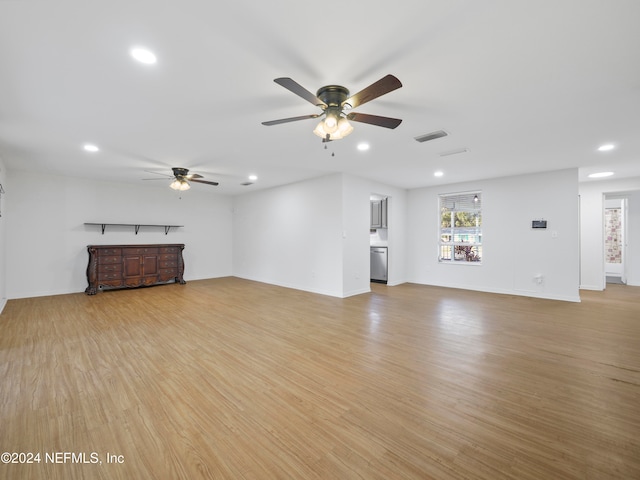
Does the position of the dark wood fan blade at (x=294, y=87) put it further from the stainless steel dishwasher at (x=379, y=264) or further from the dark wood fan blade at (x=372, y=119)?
the stainless steel dishwasher at (x=379, y=264)

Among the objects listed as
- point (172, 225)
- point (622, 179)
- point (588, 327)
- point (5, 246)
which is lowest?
point (588, 327)

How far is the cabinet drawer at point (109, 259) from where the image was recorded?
6.25m

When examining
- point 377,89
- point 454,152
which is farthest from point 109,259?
point 454,152

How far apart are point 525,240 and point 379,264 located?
326 cm

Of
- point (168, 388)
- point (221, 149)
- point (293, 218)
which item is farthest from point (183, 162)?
point (168, 388)

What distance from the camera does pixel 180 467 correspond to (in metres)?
1.48

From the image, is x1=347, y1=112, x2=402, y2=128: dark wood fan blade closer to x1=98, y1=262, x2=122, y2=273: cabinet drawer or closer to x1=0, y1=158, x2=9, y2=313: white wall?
x1=0, y1=158, x2=9, y2=313: white wall

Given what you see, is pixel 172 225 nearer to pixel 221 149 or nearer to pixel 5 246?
pixel 5 246

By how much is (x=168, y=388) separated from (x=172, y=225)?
6306mm

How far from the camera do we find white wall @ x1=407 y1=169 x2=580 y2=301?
543cm

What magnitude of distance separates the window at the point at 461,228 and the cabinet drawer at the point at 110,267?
25.2 ft

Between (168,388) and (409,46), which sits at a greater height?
(409,46)

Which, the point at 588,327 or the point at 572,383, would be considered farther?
the point at 588,327

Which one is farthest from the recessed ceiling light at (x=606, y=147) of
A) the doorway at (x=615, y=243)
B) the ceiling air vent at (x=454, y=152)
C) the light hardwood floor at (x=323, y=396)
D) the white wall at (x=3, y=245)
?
the white wall at (x=3, y=245)
